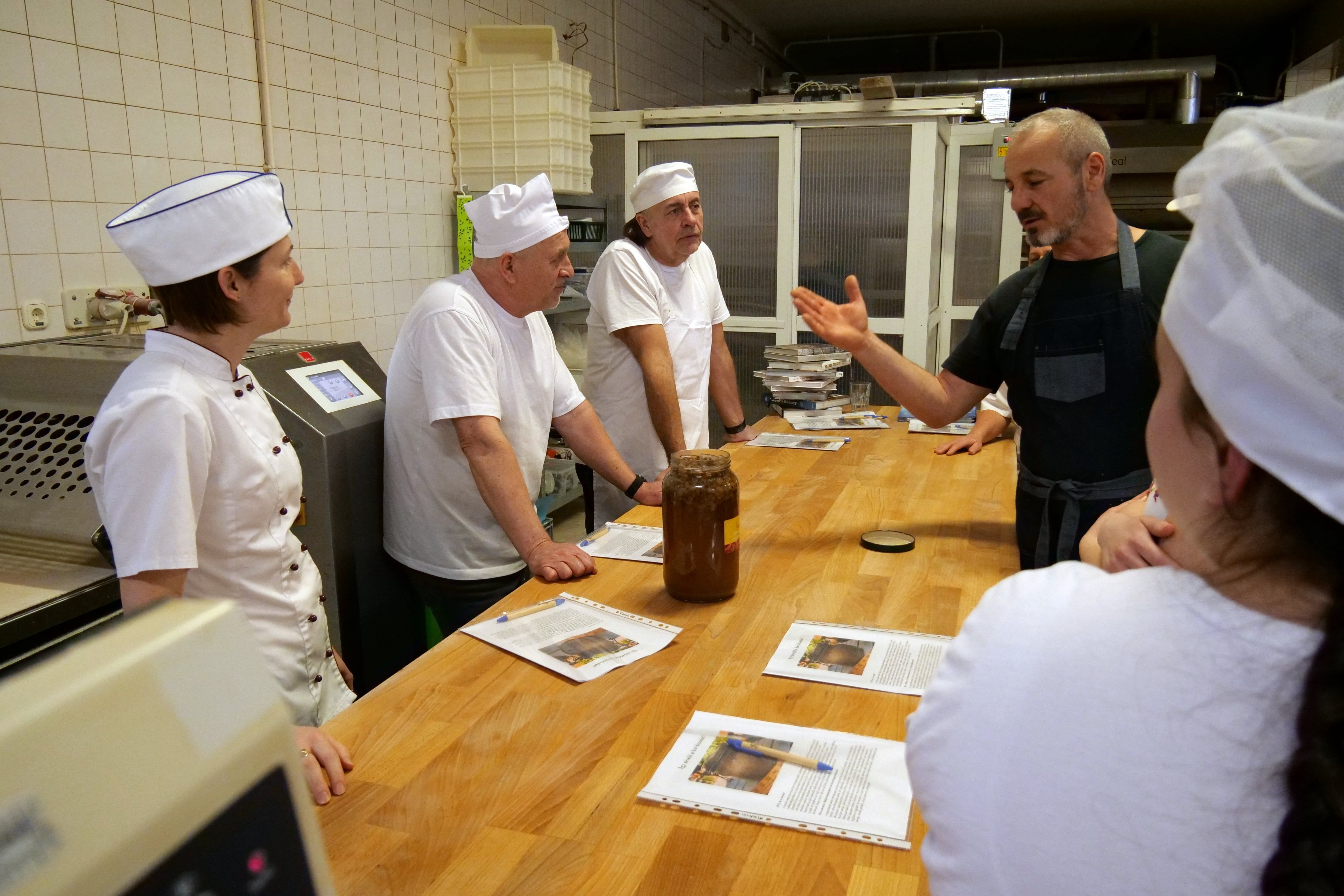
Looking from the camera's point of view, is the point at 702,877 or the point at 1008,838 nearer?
the point at 1008,838

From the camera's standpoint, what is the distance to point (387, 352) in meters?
3.81

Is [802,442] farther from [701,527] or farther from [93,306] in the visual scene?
[93,306]

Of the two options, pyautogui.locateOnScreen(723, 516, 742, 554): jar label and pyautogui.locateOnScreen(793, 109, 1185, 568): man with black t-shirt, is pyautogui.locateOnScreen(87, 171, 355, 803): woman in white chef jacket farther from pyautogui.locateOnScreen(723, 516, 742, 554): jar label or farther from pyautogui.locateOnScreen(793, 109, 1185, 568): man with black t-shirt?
pyautogui.locateOnScreen(793, 109, 1185, 568): man with black t-shirt

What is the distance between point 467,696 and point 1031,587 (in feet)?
3.12

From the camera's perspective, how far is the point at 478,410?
7.20ft

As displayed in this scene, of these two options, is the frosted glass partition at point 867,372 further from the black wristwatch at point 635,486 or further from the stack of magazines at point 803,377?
the black wristwatch at point 635,486

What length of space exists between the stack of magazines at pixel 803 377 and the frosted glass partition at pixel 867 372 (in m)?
0.83

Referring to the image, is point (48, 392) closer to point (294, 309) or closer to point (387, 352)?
point (294, 309)

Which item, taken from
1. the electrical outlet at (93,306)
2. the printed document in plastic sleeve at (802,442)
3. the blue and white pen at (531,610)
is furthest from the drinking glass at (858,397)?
the electrical outlet at (93,306)

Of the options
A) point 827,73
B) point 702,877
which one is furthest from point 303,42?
point 827,73

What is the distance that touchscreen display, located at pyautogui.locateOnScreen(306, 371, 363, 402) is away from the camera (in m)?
2.48

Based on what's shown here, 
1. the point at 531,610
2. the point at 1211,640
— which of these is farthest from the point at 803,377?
the point at 1211,640

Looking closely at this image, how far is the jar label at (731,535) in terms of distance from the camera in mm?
1724

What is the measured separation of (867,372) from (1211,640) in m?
3.96
